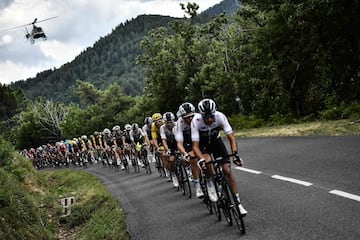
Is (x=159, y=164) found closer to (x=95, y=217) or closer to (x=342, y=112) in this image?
(x=95, y=217)

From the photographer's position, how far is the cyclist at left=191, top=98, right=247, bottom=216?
7512 millimetres

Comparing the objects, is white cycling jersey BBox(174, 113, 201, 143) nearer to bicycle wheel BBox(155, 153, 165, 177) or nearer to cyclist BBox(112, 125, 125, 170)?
bicycle wheel BBox(155, 153, 165, 177)

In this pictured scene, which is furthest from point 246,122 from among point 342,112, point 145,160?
point 145,160

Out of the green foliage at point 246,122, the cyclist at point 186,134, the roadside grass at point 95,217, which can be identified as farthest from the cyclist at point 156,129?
the green foliage at point 246,122

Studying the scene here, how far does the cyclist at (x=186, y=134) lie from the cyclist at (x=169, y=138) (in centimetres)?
143

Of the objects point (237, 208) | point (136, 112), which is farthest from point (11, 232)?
point (136, 112)

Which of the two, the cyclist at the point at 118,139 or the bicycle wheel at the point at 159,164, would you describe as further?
the cyclist at the point at 118,139

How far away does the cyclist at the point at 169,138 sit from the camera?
475 inches

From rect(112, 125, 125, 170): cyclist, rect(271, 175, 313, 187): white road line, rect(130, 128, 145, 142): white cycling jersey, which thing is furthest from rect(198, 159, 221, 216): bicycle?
rect(112, 125, 125, 170): cyclist

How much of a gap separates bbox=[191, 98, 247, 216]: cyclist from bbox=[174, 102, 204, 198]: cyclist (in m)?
0.78

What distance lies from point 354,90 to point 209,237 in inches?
641

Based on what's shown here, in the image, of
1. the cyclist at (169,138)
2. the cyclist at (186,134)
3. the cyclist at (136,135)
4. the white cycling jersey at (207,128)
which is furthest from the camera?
the cyclist at (136,135)

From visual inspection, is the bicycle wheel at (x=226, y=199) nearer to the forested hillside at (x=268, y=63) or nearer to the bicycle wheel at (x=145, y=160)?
the bicycle wheel at (x=145, y=160)

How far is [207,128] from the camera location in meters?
7.96
